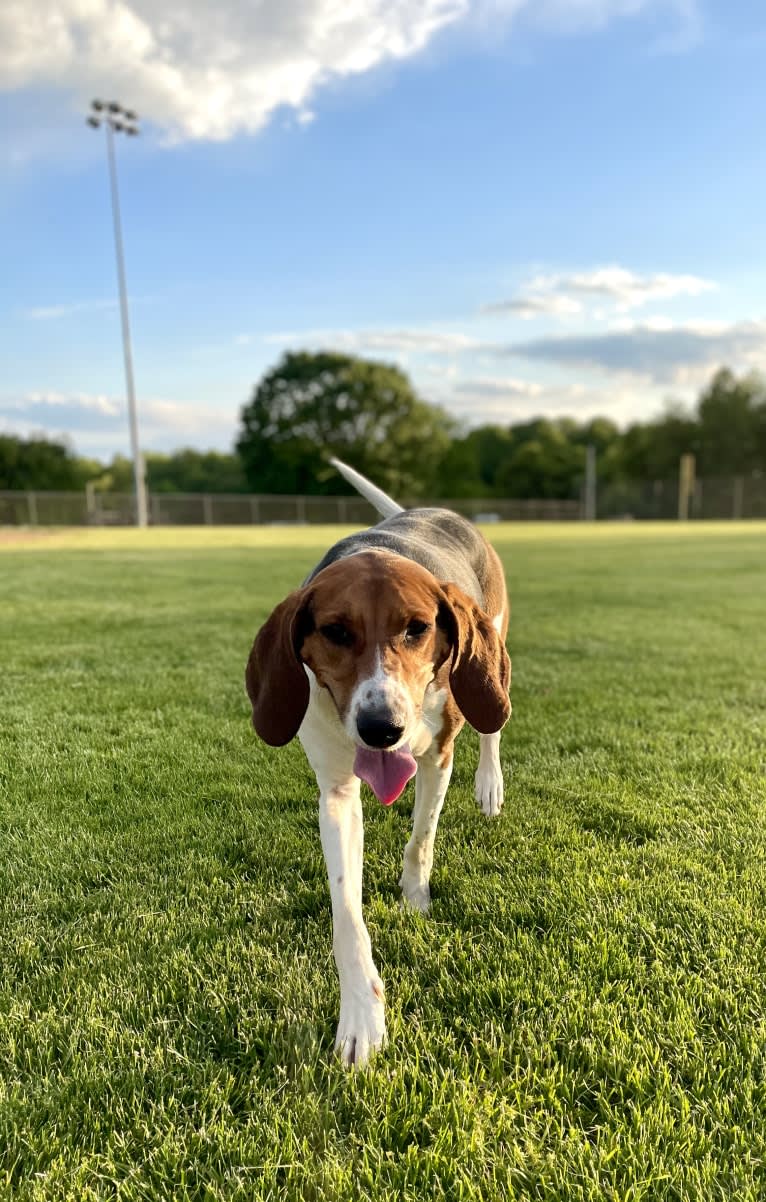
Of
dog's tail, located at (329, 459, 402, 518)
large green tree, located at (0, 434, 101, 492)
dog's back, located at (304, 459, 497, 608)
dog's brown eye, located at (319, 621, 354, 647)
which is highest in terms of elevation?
large green tree, located at (0, 434, 101, 492)

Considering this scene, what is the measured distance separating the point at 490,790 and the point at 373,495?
2094 millimetres

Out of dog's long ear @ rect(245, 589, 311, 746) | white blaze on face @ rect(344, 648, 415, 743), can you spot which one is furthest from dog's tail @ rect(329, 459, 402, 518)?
white blaze on face @ rect(344, 648, 415, 743)

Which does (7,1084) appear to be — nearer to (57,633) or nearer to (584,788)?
(584,788)

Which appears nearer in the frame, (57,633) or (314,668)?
(314,668)

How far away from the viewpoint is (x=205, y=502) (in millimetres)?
49688

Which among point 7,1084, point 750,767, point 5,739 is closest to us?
point 7,1084

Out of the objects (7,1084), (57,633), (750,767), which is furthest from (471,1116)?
(57,633)

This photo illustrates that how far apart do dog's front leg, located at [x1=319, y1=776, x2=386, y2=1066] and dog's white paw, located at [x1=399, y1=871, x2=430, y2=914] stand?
13.1 inches

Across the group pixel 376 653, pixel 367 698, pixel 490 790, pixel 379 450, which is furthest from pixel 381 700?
pixel 379 450

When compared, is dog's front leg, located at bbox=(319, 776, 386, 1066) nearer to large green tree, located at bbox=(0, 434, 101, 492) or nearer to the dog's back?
the dog's back

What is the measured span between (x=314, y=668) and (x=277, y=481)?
210 feet

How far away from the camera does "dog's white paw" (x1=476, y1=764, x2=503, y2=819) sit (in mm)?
3318

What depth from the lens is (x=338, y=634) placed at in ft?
7.51

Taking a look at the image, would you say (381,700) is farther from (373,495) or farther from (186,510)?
(186,510)
